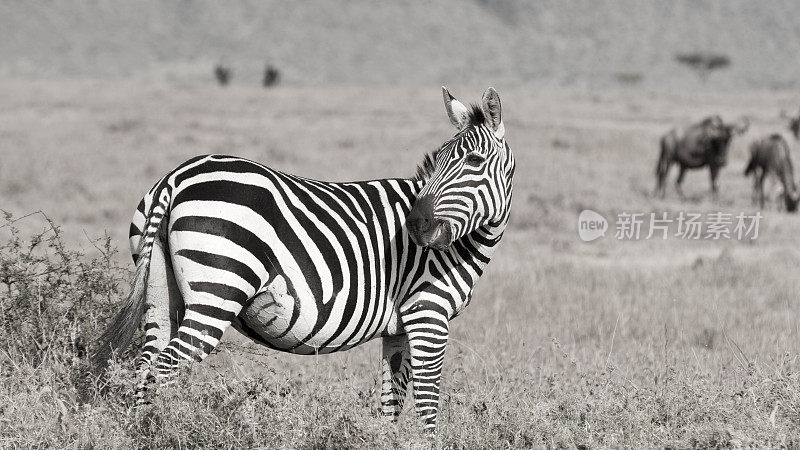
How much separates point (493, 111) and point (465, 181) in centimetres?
44

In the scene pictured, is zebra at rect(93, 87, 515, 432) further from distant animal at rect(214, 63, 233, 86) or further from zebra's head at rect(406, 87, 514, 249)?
distant animal at rect(214, 63, 233, 86)

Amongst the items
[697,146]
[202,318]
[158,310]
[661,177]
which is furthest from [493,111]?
[697,146]

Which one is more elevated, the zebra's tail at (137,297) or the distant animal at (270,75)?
the distant animal at (270,75)

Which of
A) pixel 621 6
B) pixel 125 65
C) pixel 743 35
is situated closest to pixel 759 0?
pixel 743 35

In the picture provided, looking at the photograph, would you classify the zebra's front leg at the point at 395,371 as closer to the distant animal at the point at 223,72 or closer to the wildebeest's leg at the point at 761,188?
the wildebeest's leg at the point at 761,188

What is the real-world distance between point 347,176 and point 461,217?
1302 cm

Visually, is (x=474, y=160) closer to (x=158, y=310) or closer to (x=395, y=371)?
(x=395, y=371)

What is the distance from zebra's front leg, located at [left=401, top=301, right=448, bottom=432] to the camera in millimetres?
4402

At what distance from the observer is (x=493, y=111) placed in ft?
14.9

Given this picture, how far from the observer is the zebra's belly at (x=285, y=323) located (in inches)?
159

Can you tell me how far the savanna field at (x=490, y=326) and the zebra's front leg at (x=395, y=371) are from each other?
4.6 inches

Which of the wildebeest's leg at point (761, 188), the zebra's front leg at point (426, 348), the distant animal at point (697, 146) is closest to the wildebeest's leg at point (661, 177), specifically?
the distant animal at point (697, 146)

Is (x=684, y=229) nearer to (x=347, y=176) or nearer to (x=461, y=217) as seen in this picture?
(x=347, y=176)

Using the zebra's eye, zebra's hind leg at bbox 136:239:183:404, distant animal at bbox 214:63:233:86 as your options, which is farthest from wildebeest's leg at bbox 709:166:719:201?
distant animal at bbox 214:63:233:86
